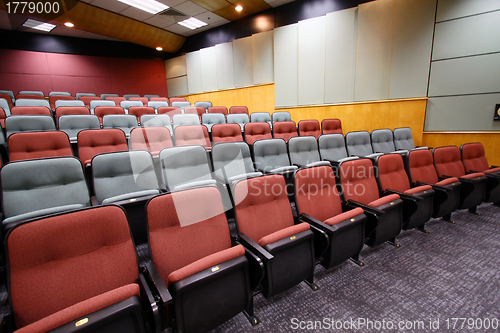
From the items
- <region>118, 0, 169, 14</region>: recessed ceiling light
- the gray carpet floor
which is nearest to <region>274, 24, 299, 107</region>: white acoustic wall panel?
<region>118, 0, 169, 14</region>: recessed ceiling light

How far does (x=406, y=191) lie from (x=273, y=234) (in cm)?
148

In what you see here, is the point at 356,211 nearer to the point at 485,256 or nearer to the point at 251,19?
the point at 485,256

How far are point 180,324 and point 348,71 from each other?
5.49 meters

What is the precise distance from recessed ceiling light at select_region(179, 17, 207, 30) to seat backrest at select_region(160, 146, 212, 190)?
6.49 meters

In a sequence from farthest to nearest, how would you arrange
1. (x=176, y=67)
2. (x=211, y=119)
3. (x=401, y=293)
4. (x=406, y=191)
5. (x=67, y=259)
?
(x=176, y=67) → (x=211, y=119) → (x=406, y=191) → (x=401, y=293) → (x=67, y=259)

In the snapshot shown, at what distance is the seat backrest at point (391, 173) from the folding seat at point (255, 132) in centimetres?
171

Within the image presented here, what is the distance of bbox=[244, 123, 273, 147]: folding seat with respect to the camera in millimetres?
3383

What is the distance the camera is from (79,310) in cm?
79

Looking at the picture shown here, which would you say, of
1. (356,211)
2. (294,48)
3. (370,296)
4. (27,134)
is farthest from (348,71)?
(27,134)

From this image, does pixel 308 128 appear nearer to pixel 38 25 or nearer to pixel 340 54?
pixel 340 54

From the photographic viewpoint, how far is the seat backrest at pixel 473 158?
2992 mm

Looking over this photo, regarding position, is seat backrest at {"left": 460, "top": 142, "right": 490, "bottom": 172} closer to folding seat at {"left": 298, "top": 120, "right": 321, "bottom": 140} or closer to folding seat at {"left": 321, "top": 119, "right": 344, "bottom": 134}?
folding seat at {"left": 321, "top": 119, "right": 344, "bottom": 134}

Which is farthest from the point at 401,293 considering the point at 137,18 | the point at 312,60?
the point at 137,18

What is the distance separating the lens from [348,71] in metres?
4.96
